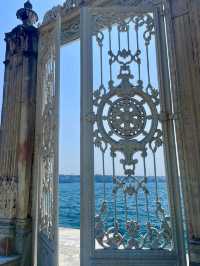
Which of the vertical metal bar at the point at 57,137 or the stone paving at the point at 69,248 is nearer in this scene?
the vertical metal bar at the point at 57,137

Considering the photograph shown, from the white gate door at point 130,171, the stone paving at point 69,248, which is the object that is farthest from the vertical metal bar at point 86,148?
the stone paving at point 69,248

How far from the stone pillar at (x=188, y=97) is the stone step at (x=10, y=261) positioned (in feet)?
5.07

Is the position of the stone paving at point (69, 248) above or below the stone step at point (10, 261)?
below

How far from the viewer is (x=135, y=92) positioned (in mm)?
1805

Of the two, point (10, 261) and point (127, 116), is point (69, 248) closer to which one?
point (10, 261)

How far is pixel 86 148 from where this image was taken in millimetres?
1711

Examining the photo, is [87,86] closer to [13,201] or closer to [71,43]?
[71,43]

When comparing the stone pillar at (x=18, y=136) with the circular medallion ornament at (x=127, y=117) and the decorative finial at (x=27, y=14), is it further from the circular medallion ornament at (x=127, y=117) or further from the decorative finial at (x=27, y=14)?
the circular medallion ornament at (x=127, y=117)

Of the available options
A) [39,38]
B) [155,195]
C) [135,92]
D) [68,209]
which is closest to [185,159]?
[155,195]

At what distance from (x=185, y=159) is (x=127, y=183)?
410mm

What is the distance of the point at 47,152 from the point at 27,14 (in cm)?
166

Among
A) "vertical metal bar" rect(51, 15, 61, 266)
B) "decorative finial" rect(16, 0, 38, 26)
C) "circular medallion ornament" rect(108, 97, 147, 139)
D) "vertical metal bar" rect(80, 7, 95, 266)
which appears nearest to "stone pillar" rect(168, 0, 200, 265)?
"circular medallion ornament" rect(108, 97, 147, 139)

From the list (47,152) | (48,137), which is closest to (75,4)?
(48,137)

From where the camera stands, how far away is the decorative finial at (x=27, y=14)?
2.77 m
